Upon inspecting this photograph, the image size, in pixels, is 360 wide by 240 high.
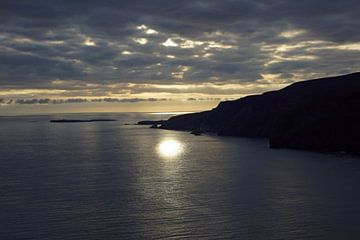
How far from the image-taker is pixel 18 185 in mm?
85625

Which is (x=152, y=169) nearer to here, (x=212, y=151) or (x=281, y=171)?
(x=281, y=171)

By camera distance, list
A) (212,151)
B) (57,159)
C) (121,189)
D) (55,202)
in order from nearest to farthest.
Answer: (55,202) → (121,189) → (57,159) → (212,151)

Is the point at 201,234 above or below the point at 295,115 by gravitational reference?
below

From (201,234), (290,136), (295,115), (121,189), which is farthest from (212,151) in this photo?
(201,234)

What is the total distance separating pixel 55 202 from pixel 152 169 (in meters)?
40.6

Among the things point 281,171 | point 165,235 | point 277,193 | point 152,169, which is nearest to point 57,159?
point 152,169

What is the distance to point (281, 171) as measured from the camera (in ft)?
337

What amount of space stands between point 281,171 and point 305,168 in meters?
8.08

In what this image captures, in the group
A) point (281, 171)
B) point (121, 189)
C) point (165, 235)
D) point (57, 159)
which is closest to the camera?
point (165, 235)

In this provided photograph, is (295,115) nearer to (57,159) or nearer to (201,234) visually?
(57,159)

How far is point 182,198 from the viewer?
72.8 metres

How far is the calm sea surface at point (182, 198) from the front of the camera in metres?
55.5

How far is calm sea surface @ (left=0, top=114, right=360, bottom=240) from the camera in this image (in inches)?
2186

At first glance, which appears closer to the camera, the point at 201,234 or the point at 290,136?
the point at 201,234
